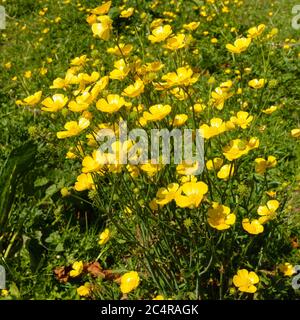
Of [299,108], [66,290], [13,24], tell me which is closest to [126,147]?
[66,290]

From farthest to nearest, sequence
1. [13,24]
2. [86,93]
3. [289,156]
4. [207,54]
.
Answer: [13,24] → [207,54] → [289,156] → [86,93]

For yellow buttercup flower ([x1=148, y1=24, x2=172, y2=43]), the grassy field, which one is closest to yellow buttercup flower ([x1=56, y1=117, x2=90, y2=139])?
the grassy field

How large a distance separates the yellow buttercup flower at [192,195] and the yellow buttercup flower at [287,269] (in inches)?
28.8

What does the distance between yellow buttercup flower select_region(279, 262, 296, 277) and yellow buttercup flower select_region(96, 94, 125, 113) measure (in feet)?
3.20

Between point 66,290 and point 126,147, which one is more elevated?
point 126,147

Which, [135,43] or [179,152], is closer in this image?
[179,152]

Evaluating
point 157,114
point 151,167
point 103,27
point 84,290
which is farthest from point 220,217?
point 103,27

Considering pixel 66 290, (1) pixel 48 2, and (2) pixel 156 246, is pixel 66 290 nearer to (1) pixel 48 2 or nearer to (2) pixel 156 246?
(2) pixel 156 246

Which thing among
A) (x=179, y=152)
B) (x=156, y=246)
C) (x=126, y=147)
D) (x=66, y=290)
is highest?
(x=126, y=147)

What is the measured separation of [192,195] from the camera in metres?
1.56

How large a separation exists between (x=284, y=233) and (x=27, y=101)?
1.32 m

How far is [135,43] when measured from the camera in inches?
185

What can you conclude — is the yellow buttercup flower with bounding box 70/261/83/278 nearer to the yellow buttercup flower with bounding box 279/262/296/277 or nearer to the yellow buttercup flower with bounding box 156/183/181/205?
the yellow buttercup flower with bounding box 156/183/181/205

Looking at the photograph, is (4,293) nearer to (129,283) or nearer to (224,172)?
(129,283)
